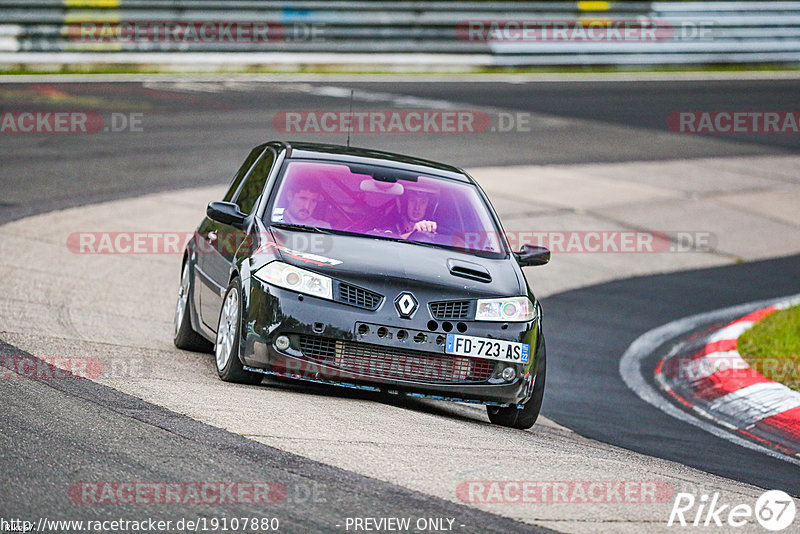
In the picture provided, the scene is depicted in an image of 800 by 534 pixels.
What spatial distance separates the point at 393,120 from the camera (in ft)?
72.4

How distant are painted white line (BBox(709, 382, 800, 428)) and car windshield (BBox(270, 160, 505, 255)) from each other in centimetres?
228

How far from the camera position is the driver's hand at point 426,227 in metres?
8.46

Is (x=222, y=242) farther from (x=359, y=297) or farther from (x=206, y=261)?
(x=359, y=297)

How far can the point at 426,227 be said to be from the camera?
849 cm

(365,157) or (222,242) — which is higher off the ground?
(365,157)

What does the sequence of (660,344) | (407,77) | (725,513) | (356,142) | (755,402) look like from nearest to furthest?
(725,513) < (755,402) < (660,344) < (356,142) < (407,77)

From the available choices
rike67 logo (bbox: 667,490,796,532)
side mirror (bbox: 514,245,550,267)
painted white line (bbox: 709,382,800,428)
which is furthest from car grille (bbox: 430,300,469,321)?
painted white line (bbox: 709,382,800,428)

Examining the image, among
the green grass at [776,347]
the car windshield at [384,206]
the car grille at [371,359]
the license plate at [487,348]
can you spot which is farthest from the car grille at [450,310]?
the green grass at [776,347]

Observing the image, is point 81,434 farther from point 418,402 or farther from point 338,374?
point 418,402

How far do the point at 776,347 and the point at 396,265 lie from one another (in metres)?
4.41

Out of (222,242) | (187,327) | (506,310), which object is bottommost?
(187,327)

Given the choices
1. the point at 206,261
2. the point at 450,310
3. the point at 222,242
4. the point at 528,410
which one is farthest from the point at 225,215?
the point at 528,410

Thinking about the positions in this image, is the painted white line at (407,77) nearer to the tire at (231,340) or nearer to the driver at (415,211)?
the driver at (415,211)

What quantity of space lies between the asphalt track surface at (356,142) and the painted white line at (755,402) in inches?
20.9
